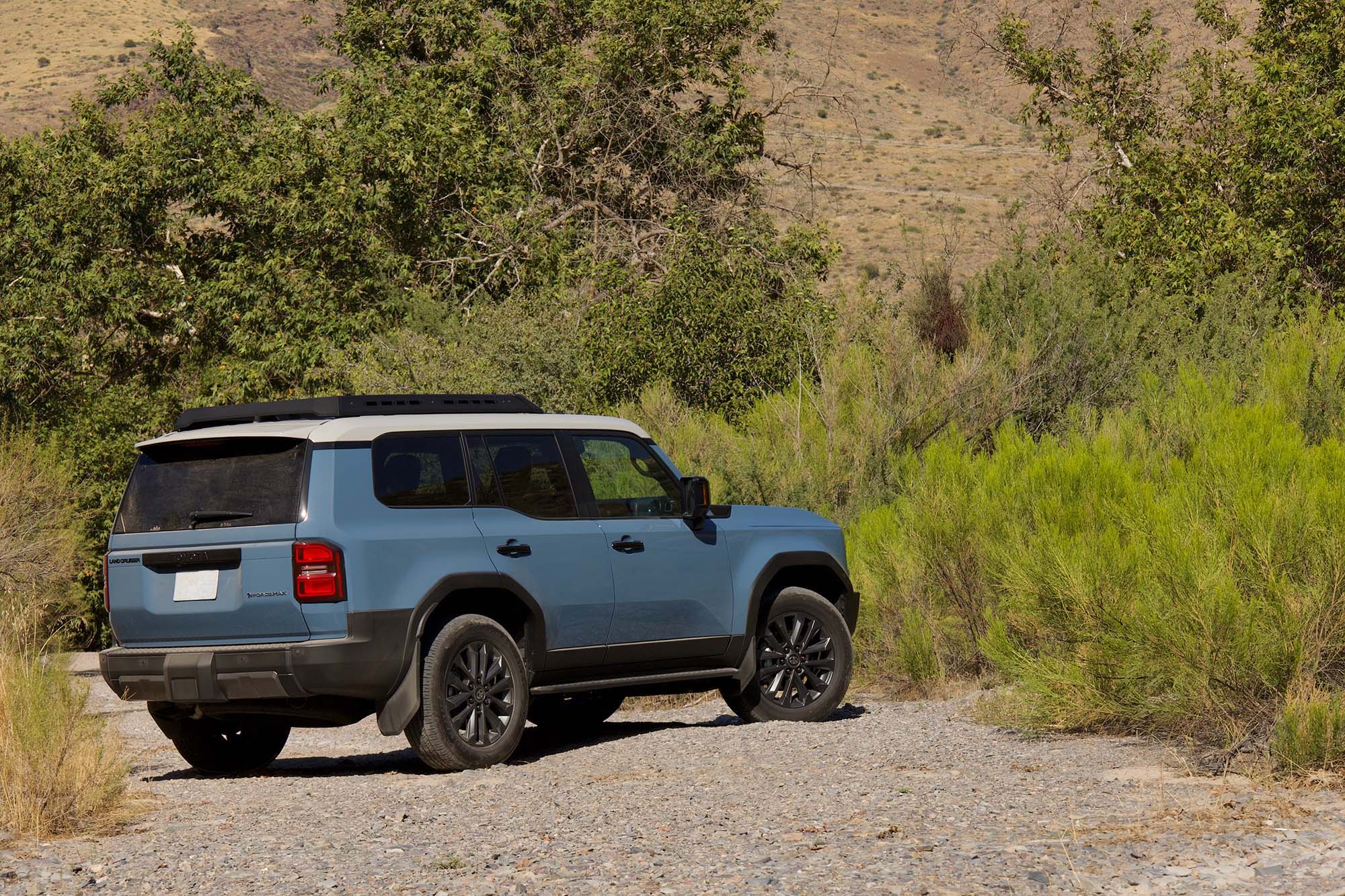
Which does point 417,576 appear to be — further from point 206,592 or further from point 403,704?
point 206,592

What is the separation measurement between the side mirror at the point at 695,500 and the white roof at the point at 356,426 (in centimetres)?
89

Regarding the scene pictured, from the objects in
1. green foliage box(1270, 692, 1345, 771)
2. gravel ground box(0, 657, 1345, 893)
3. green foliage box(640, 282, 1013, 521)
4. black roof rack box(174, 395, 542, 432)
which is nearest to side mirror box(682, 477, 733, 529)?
black roof rack box(174, 395, 542, 432)

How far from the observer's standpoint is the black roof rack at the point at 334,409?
8.59 metres

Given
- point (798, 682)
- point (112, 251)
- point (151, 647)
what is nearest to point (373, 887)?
point (151, 647)

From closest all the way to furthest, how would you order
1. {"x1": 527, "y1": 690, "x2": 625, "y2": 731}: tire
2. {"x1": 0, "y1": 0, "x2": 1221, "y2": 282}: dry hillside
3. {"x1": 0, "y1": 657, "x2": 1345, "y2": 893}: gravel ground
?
{"x1": 0, "y1": 657, "x2": 1345, "y2": 893}: gravel ground, {"x1": 527, "y1": 690, "x2": 625, "y2": 731}: tire, {"x1": 0, "y1": 0, "x2": 1221, "y2": 282}: dry hillside

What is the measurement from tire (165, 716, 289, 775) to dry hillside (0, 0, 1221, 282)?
94.5 ft

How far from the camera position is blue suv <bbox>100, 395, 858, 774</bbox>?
8148mm

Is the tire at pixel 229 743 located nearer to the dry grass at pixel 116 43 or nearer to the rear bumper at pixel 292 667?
the rear bumper at pixel 292 667

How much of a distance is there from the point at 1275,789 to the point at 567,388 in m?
15.5

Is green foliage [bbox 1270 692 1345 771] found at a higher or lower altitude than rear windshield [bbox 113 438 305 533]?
lower

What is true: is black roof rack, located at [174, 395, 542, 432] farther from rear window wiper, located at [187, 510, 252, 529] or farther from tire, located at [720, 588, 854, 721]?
tire, located at [720, 588, 854, 721]

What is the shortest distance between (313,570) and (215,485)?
84 cm

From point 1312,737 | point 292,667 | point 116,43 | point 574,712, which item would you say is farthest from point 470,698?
point 116,43

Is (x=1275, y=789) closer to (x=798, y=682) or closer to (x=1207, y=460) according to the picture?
(x=1207, y=460)
